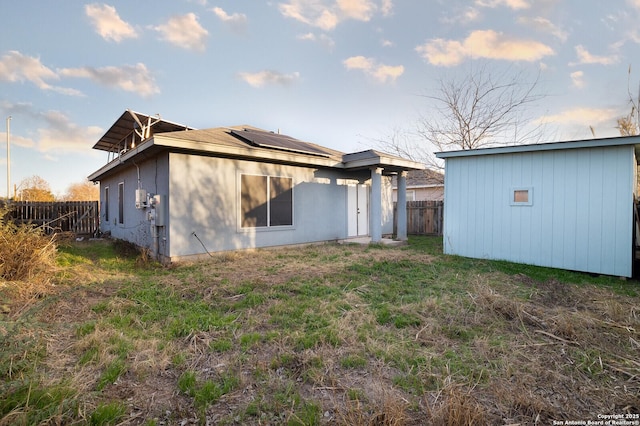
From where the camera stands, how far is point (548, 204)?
6121 mm

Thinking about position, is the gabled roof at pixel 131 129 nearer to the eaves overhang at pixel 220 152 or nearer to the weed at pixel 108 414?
the eaves overhang at pixel 220 152

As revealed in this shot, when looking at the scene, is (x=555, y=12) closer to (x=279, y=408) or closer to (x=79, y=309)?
(x=279, y=408)

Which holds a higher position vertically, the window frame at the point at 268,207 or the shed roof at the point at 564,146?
the shed roof at the point at 564,146

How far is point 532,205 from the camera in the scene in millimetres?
6305

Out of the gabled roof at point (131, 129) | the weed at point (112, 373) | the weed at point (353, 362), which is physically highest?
the gabled roof at point (131, 129)

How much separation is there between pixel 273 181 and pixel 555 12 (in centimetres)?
924

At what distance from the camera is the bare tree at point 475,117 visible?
13.0 m

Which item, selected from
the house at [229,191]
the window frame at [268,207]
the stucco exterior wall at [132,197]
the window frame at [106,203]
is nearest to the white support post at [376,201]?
the house at [229,191]

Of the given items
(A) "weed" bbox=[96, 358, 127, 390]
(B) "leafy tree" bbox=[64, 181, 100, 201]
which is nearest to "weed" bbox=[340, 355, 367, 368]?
(A) "weed" bbox=[96, 358, 127, 390]

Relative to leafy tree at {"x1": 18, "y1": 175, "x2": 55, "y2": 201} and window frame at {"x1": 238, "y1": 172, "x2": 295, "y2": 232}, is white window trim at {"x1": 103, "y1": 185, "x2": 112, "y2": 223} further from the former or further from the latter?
leafy tree at {"x1": 18, "y1": 175, "x2": 55, "y2": 201}

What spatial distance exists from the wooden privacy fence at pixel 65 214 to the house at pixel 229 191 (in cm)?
275

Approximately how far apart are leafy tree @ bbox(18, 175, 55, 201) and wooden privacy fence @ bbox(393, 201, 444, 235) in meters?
20.6

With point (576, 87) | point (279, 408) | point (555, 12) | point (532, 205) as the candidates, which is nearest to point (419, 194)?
point (576, 87)

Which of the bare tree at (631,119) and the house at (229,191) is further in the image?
the bare tree at (631,119)
